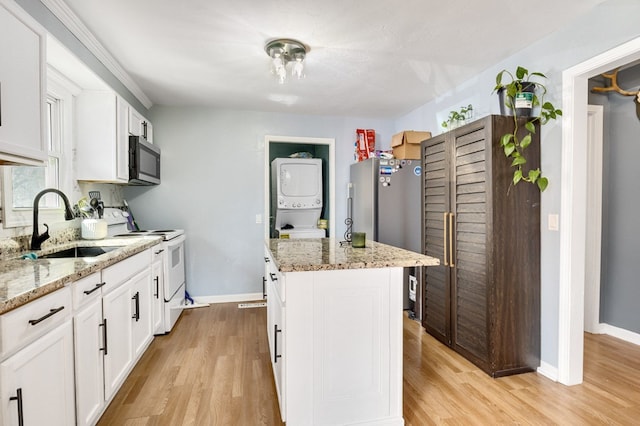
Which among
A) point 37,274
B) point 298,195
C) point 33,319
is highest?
point 298,195

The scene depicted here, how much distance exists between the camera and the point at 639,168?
2781mm

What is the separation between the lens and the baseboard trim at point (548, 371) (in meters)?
2.20

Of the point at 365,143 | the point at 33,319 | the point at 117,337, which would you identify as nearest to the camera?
the point at 33,319

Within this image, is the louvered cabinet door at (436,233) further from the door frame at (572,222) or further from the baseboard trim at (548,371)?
the door frame at (572,222)

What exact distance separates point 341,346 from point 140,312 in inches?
65.0

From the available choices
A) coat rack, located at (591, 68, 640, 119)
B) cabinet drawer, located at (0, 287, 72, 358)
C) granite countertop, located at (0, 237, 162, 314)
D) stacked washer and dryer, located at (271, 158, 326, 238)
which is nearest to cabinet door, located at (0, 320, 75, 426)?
cabinet drawer, located at (0, 287, 72, 358)

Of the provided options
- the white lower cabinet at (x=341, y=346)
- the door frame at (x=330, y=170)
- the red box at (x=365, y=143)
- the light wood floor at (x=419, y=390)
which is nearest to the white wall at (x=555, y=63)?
the light wood floor at (x=419, y=390)

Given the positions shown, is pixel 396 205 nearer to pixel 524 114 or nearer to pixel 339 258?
pixel 524 114

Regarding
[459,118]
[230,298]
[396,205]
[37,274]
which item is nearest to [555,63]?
[459,118]

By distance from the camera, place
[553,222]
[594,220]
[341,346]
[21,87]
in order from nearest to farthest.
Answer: [21,87] < [341,346] < [553,222] < [594,220]

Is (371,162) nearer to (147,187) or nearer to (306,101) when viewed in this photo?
(306,101)

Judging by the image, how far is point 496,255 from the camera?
2.23 m

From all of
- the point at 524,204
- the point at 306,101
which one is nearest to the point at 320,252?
the point at 524,204

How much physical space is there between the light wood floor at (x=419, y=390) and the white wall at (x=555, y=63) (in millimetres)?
351
